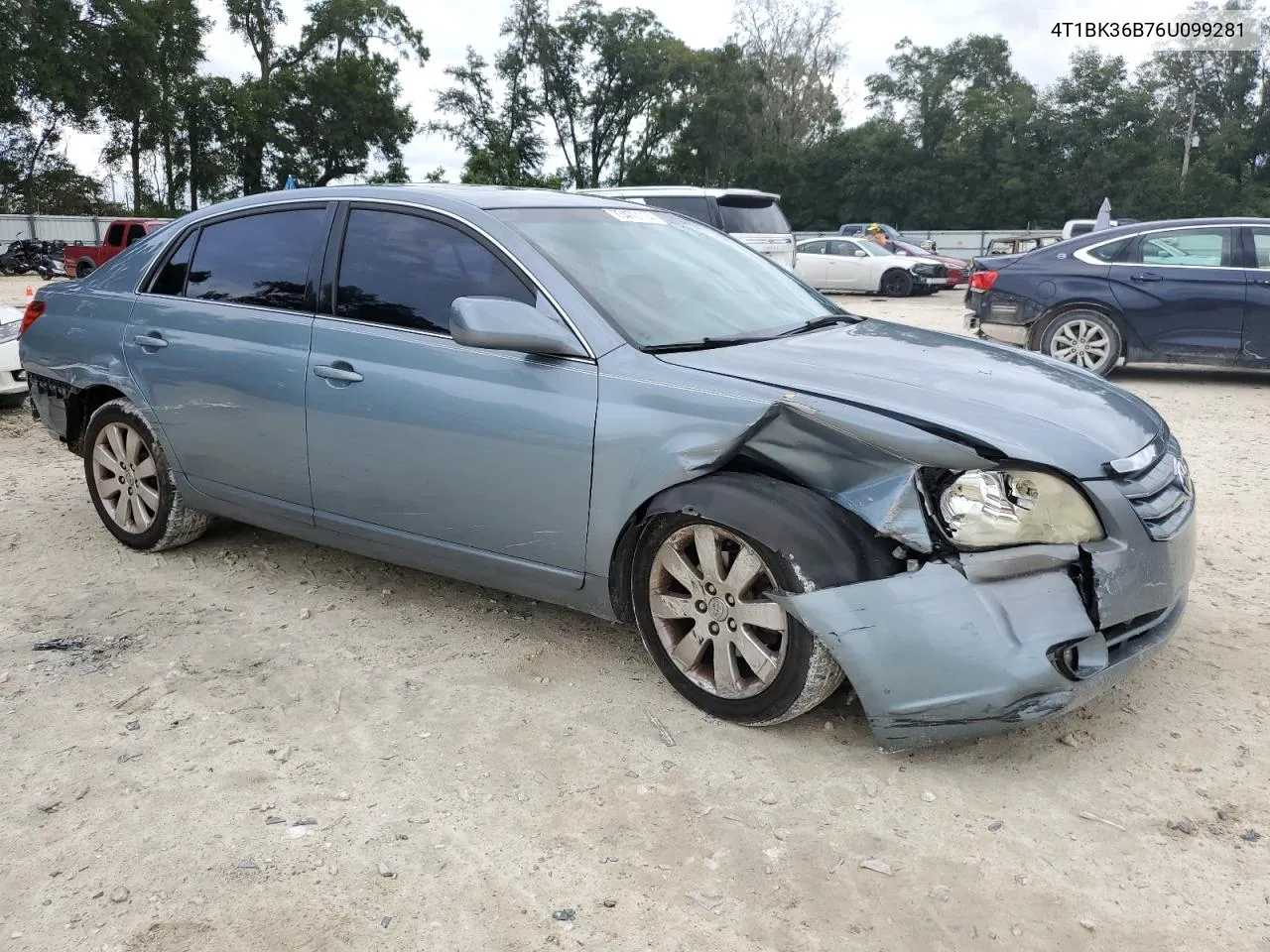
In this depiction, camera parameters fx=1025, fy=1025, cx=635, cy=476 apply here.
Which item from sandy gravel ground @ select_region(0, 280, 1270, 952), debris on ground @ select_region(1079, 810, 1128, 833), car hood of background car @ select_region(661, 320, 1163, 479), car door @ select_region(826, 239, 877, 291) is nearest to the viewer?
sandy gravel ground @ select_region(0, 280, 1270, 952)

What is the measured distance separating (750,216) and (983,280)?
139 inches

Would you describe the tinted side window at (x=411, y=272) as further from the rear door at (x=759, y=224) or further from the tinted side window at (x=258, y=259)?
the rear door at (x=759, y=224)

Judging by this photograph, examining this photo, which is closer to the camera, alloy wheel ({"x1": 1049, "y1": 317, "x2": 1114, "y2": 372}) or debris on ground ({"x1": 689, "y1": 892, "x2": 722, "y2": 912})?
debris on ground ({"x1": 689, "y1": 892, "x2": 722, "y2": 912})

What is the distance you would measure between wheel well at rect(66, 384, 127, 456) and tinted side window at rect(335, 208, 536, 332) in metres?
1.53

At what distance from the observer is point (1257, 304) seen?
27.5 ft

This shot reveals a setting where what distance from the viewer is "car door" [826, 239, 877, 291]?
21.7m

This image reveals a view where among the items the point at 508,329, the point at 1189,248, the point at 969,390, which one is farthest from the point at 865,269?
the point at 508,329

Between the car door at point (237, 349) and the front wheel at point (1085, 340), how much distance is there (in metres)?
7.12

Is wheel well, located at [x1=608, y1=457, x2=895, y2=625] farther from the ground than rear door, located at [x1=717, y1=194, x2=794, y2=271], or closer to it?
closer to it

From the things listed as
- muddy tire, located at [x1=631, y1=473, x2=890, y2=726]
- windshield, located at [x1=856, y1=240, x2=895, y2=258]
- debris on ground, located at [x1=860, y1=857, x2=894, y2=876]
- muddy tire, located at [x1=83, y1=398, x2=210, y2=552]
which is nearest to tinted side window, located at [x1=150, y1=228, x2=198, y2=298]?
muddy tire, located at [x1=83, y1=398, x2=210, y2=552]

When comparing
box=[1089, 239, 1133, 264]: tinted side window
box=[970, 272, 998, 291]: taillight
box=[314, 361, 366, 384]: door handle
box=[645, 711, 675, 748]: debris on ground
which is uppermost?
box=[1089, 239, 1133, 264]: tinted side window

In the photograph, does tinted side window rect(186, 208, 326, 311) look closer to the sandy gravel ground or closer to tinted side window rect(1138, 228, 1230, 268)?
the sandy gravel ground

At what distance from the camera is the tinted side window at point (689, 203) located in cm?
1191

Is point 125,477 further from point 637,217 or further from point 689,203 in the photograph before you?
point 689,203
